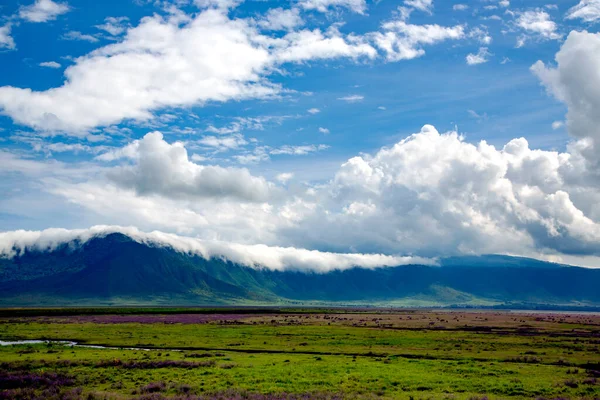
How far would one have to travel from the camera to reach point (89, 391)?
37750 mm

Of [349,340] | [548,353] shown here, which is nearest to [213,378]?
[349,340]

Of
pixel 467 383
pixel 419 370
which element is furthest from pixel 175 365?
pixel 467 383

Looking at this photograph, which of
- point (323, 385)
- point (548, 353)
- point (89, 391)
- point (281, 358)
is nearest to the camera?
point (89, 391)

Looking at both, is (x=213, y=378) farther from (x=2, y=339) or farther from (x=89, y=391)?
(x=2, y=339)

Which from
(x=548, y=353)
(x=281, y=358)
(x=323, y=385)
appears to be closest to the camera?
(x=323, y=385)

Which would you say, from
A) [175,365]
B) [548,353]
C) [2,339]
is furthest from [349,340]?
[2,339]

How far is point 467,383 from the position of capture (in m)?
41.2

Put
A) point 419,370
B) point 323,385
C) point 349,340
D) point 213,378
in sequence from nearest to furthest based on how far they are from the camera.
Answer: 1. point 323,385
2. point 213,378
3. point 419,370
4. point 349,340

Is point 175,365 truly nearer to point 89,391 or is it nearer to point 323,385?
point 89,391

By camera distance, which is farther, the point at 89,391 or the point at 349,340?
the point at 349,340

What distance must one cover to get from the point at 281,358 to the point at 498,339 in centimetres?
4744

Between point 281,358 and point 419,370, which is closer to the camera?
point 419,370

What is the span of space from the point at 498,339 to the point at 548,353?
67.0 ft

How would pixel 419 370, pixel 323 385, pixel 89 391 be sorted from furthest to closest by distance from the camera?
pixel 419 370
pixel 323 385
pixel 89 391
